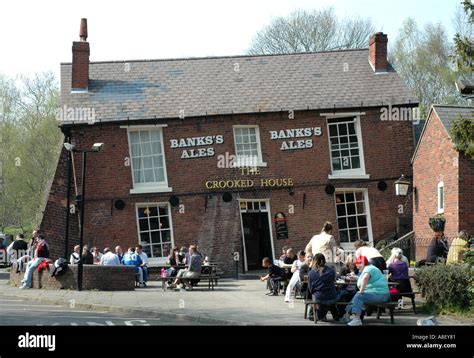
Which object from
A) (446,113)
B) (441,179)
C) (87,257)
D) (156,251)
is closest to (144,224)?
(156,251)

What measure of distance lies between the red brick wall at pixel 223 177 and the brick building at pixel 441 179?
1389 mm

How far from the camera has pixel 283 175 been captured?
2247cm

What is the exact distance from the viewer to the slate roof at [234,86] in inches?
896

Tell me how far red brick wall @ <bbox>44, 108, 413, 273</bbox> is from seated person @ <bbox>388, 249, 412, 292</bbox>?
30.8 feet

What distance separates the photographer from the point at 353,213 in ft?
75.4

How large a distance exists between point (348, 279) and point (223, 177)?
31.7ft

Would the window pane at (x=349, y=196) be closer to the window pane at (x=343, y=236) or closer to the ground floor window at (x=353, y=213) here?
the ground floor window at (x=353, y=213)

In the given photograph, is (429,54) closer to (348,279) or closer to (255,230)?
(348,279)

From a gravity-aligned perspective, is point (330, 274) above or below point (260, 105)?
below

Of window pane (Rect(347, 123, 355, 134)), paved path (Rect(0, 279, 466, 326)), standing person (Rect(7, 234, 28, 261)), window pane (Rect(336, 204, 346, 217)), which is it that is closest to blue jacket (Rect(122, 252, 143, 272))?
paved path (Rect(0, 279, 466, 326))
